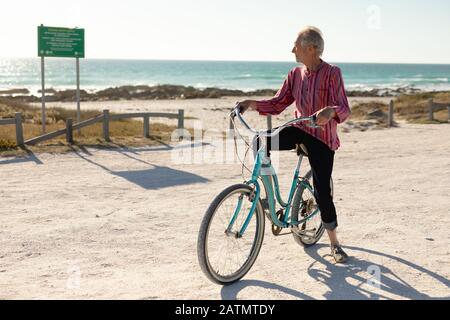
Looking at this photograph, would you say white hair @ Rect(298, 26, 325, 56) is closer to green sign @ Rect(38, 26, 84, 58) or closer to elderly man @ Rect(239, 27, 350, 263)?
elderly man @ Rect(239, 27, 350, 263)

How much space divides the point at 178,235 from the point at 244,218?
1.62m

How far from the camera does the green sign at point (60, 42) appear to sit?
14.5 meters

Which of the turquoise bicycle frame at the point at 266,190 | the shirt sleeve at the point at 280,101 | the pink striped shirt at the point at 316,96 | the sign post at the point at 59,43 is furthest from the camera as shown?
the sign post at the point at 59,43

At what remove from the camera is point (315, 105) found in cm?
450

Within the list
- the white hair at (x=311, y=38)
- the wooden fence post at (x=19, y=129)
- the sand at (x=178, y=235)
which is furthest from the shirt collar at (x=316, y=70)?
→ the wooden fence post at (x=19, y=129)

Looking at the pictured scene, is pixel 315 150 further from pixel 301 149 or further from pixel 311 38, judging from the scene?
pixel 311 38

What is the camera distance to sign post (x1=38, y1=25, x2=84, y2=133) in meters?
14.5

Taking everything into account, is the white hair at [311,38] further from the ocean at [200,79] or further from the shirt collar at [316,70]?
the ocean at [200,79]

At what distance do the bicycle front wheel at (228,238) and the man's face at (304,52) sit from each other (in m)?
1.12

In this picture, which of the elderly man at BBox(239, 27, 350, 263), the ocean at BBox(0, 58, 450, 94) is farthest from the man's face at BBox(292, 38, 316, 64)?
the ocean at BBox(0, 58, 450, 94)

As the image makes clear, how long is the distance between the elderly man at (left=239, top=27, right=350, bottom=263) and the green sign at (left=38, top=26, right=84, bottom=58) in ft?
37.1

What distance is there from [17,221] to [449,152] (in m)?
9.35

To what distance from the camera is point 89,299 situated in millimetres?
4020
